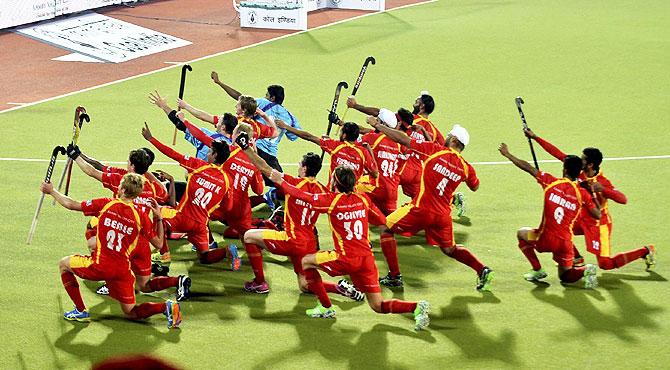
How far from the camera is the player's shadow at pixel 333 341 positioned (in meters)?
10.6

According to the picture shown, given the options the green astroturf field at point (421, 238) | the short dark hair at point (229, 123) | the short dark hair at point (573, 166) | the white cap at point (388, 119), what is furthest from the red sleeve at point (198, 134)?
the short dark hair at point (573, 166)

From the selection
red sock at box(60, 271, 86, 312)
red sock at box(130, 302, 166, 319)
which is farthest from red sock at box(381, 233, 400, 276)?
red sock at box(60, 271, 86, 312)

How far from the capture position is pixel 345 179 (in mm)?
11047

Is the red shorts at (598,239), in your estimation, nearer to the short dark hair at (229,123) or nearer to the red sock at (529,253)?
the red sock at (529,253)

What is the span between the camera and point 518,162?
41.5 ft

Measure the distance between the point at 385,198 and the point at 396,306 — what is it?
10.2 feet

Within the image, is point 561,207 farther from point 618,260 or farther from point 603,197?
point 618,260

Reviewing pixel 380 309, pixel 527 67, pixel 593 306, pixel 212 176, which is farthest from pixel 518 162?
pixel 527 67

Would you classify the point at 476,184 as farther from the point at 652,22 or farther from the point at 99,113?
the point at 652,22

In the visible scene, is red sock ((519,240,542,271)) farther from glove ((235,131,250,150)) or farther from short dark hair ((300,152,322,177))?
glove ((235,131,250,150))

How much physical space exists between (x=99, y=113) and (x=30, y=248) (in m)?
7.47

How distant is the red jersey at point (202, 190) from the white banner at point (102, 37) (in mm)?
13440

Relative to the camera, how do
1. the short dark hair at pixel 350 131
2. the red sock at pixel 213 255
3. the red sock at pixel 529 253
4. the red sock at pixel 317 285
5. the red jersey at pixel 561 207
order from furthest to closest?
the short dark hair at pixel 350 131, the red sock at pixel 213 255, the red sock at pixel 529 253, the red jersey at pixel 561 207, the red sock at pixel 317 285

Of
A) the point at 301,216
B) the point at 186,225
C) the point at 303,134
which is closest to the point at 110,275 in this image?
the point at 186,225
